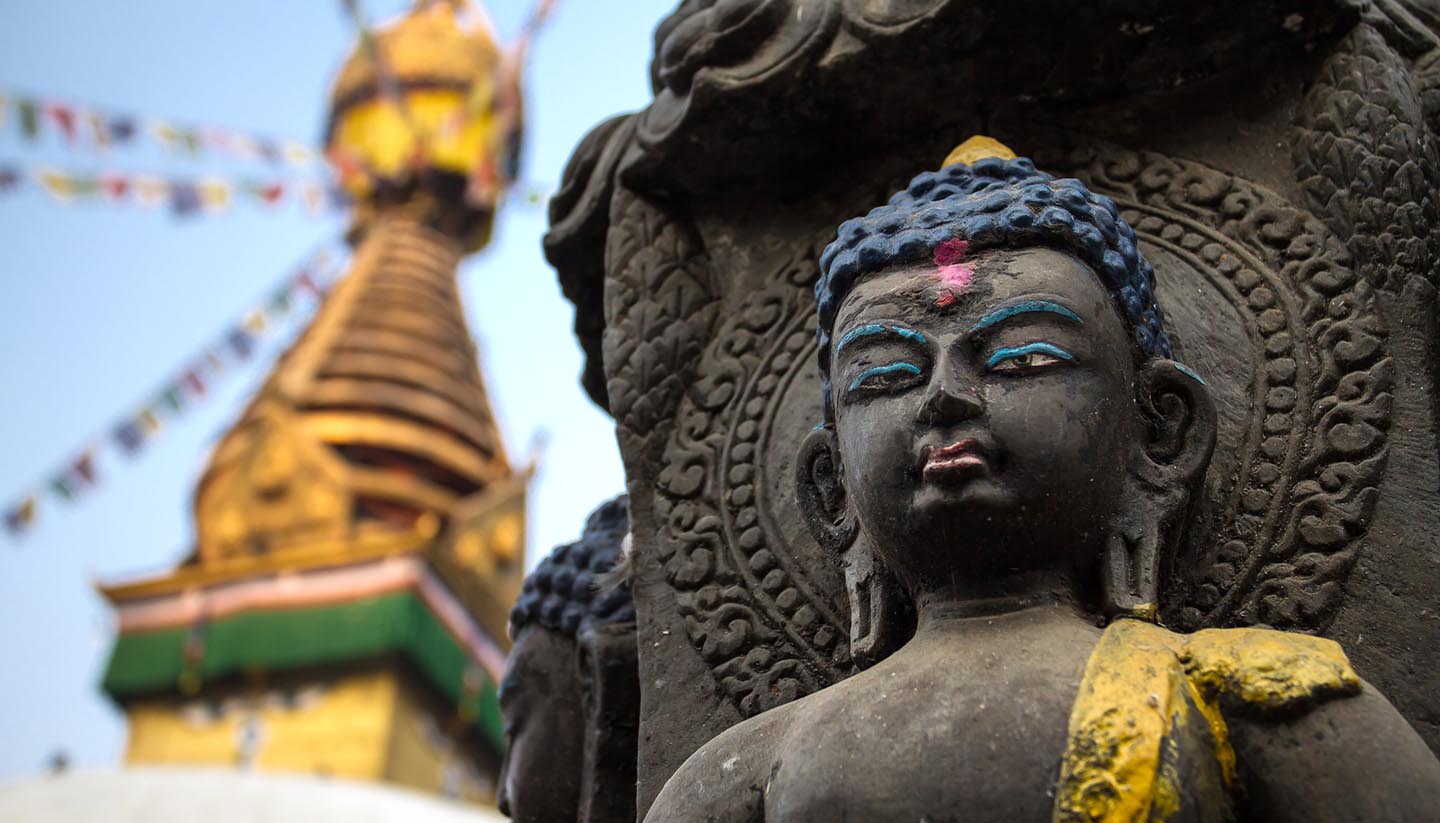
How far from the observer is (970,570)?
3072 millimetres

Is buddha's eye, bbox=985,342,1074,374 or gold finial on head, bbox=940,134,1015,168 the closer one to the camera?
buddha's eye, bbox=985,342,1074,374

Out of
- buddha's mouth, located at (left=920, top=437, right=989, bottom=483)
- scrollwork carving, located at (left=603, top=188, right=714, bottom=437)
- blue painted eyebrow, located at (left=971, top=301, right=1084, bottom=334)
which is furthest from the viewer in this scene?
scrollwork carving, located at (left=603, top=188, right=714, bottom=437)

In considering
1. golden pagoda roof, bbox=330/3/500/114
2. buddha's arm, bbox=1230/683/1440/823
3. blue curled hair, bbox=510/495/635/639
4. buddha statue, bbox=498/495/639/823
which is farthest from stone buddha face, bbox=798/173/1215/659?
golden pagoda roof, bbox=330/3/500/114

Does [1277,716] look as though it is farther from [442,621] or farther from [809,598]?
[442,621]

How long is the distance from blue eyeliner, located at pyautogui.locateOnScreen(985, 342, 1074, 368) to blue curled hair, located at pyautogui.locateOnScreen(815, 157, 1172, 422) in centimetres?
25

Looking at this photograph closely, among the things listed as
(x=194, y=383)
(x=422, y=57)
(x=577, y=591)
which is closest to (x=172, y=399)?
(x=194, y=383)

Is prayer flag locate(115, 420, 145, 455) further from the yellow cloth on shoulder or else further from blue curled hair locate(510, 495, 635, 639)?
the yellow cloth on shoulder

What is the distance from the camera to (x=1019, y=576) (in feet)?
10.1

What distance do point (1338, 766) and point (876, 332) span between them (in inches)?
41.5

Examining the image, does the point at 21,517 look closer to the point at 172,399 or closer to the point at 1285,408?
the point at 172,399

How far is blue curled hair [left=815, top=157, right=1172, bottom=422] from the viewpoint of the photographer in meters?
3.27

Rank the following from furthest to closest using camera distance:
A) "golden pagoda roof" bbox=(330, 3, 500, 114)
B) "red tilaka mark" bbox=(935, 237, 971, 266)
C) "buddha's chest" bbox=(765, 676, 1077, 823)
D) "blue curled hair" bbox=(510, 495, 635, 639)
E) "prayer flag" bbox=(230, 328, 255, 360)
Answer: "golden pagoda roof" bbox=(330, 3, 500, 114), "prayer flag" bbox=(230, 328, 255, 360), "blue curled hair" bbox=(510, 495, 635, 639), "red tilaka mark" bbox=(935, 237, 971, 266), "buddha's chest" bbox=(765, 676, 1077, 823)

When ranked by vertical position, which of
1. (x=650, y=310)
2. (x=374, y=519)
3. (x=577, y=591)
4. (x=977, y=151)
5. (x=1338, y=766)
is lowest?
(x=1338, y=766)

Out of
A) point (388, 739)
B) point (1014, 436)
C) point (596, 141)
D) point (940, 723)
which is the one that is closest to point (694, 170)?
point (596, 141)
